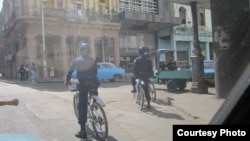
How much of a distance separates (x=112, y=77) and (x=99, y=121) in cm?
1881

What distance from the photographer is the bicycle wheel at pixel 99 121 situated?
5848mm

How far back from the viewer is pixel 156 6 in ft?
121

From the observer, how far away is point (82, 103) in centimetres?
625

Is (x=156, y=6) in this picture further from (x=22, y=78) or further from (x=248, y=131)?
(x=248, y=131)

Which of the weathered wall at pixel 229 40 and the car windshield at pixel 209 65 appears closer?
the weathered wall at pixel 229 40

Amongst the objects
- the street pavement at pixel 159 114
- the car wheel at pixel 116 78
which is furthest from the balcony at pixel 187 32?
the street pavement at pixel 159 114

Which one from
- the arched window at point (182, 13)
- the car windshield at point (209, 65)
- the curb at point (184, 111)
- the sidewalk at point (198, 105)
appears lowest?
the curb at point (184, 111)

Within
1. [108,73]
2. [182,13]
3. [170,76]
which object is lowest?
[108,73]

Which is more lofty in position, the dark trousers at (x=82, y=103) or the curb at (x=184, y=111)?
the dark trousers at (x=82, y=103)

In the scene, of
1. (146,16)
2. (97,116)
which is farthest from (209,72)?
(146,16)

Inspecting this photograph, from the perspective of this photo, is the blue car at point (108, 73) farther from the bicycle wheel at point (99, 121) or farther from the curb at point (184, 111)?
the bicycle wheel at point (99, 121)

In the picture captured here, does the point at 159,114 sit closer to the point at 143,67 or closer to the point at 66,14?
the point at 143,67

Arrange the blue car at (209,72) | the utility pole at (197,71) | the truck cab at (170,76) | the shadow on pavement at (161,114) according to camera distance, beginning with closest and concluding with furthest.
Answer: the shadow on pavement at (161,114) < the utility pole at (197,71) < the truck cab at (170,76) < the blue car at (209,72)

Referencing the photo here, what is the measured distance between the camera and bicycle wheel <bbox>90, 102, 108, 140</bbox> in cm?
585
